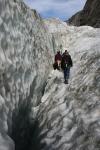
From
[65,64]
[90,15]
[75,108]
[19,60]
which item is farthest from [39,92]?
[90,15]

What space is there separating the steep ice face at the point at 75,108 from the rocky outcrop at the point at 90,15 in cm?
2796

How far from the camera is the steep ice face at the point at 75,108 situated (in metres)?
17.2

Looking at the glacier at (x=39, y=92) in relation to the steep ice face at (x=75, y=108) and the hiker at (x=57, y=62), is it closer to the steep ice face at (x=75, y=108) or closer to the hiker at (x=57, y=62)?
the steep ice face at (x=75, y=108)

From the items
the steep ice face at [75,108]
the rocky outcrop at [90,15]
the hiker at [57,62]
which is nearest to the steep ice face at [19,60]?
the hiker at [57,62]

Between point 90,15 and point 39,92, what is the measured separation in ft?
118

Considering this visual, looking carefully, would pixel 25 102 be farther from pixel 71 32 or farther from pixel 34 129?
pixel 71 32

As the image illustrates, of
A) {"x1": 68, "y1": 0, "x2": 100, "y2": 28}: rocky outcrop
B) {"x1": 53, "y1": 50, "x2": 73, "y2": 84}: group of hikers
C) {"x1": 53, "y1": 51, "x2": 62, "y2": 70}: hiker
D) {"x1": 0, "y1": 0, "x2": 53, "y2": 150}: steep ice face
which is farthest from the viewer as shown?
{"x1": 68, "y1": 0, "x2": 100, "y2": 28}: rocky outcrop

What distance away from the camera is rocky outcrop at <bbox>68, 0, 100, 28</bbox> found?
5558cm

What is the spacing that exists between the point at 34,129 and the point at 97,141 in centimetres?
569

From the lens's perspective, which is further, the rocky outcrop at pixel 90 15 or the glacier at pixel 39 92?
the rocky outcrop at pixel 90 15

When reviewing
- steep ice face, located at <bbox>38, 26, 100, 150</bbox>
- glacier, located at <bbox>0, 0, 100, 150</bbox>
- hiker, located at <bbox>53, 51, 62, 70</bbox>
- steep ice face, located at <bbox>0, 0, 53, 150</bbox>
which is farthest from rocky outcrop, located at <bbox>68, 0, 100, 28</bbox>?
steep ice face, located at <bbox>0, 0, 53, 150</bbox>

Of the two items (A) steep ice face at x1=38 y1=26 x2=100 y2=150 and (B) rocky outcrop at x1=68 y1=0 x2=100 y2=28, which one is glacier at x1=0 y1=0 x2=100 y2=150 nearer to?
(A) steep ice face at x1=38 y1=26 x2=100 y2=150

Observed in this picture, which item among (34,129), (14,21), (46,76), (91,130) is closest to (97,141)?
(91,130)

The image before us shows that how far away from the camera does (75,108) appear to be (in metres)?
19.7
